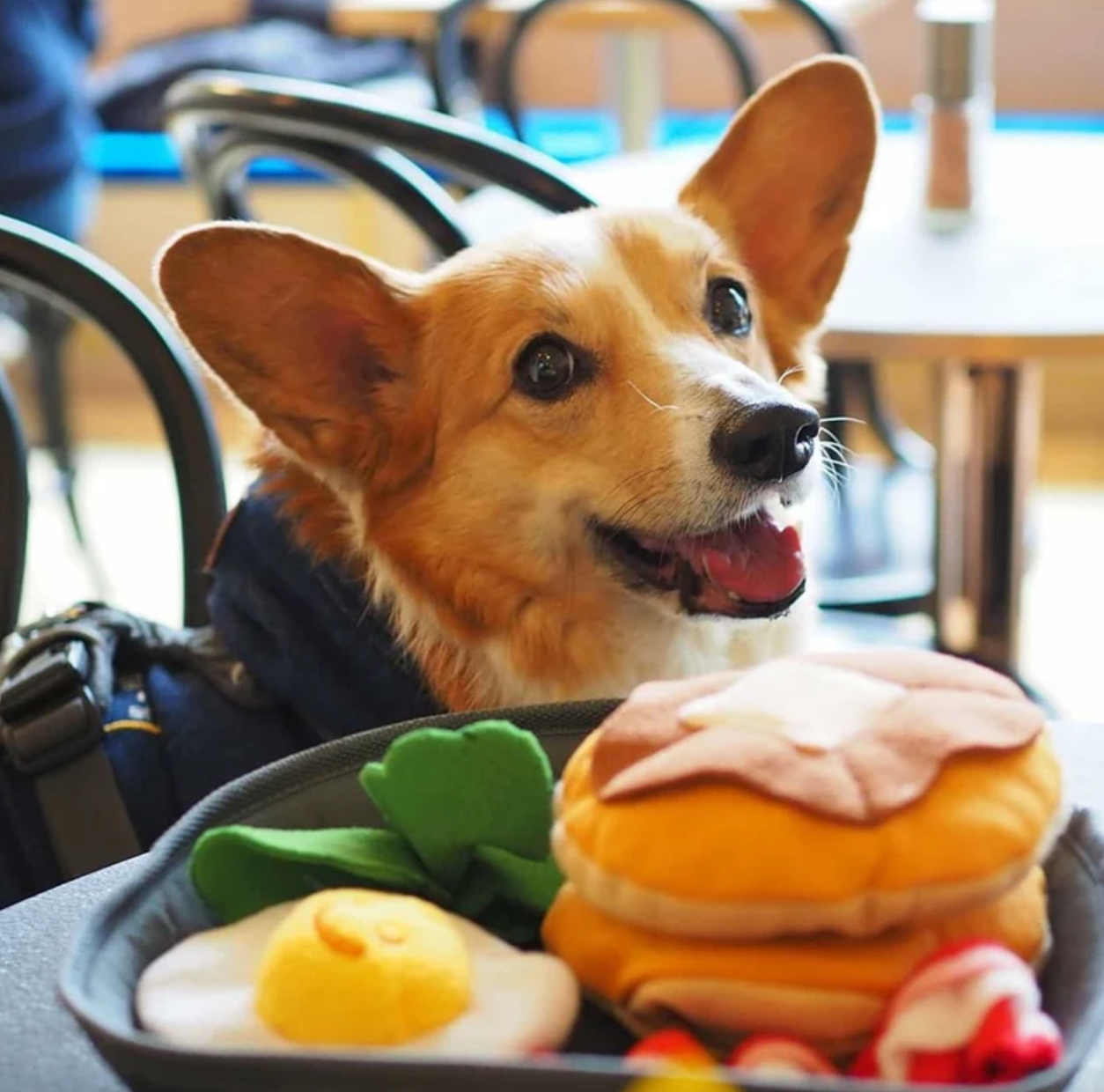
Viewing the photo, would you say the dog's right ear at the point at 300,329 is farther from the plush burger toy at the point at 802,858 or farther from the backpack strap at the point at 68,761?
the plush burger toy at the point at 802,858

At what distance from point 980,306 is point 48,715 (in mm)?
994

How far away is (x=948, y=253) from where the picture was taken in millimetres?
1838

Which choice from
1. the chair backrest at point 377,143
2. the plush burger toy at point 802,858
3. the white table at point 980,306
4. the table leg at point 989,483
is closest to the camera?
the plush burger toy at point 802,858

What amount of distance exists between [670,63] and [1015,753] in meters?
4.10

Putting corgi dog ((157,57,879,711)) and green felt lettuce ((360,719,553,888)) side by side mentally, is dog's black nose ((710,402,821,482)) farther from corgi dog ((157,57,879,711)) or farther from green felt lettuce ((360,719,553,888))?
green felt lettuce ((360,719,553,888))

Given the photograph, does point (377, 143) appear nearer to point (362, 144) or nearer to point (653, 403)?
point (362, 144)

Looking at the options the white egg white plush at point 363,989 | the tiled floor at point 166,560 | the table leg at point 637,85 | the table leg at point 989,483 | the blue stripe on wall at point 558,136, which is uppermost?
the white egg white plush at point 363,989

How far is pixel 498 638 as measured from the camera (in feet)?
4.17

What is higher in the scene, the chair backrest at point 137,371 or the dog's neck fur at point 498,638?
the chair backrest at point 137,371

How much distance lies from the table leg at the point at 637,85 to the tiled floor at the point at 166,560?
3.34 ft

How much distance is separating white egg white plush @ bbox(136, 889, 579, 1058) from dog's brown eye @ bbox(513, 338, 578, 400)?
0.78 meters

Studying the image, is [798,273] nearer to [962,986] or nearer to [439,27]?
[962,986]

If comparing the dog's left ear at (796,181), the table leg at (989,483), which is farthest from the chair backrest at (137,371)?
the table leg at (989,483)

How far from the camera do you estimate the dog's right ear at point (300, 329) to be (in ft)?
3.80
